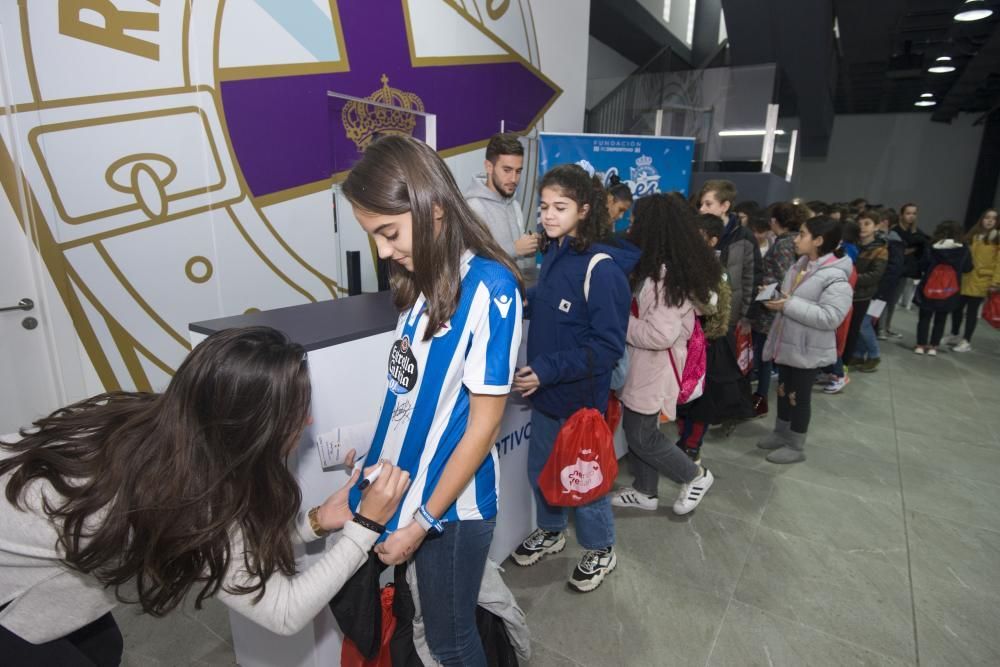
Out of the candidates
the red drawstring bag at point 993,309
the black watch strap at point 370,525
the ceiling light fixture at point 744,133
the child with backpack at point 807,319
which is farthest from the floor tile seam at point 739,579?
the ceiling light fixture at point 744,133

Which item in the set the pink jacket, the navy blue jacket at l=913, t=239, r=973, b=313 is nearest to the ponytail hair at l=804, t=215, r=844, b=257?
the pink jacket

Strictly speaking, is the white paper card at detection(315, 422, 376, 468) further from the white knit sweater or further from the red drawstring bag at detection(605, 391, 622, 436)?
the red drawstring bag at detection(605, 391, 622, 436)

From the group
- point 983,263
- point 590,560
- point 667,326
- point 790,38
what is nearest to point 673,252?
point 667,326

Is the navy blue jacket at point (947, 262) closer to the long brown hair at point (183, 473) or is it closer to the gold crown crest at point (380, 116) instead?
the gold crown crest at point (380, 116)

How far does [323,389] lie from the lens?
1.37 metres

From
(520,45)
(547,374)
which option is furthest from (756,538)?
(520,45)

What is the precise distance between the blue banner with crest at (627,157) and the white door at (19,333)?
3.72 m

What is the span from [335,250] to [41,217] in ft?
4.92

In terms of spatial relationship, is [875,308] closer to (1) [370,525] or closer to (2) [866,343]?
(2) [866,343]

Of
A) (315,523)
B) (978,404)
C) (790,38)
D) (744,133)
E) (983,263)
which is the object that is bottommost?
(978,404)

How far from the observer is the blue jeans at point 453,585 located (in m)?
1.09

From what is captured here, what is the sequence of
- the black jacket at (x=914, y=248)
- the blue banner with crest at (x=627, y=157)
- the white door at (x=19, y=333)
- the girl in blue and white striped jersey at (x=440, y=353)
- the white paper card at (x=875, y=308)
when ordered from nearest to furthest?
1. the girl in blue and white striped jersey at (x=440, y=353)
2. the white door at (x=19, y=333)
3. the blue banner with crest at (x=627, y=157)
4. the white paper card at (x=875, y=308)
5. the black jacket at (x=914, y=248)

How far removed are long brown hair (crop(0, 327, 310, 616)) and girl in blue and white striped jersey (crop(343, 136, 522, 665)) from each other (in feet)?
0.74

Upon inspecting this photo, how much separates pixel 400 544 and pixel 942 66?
10684mm
